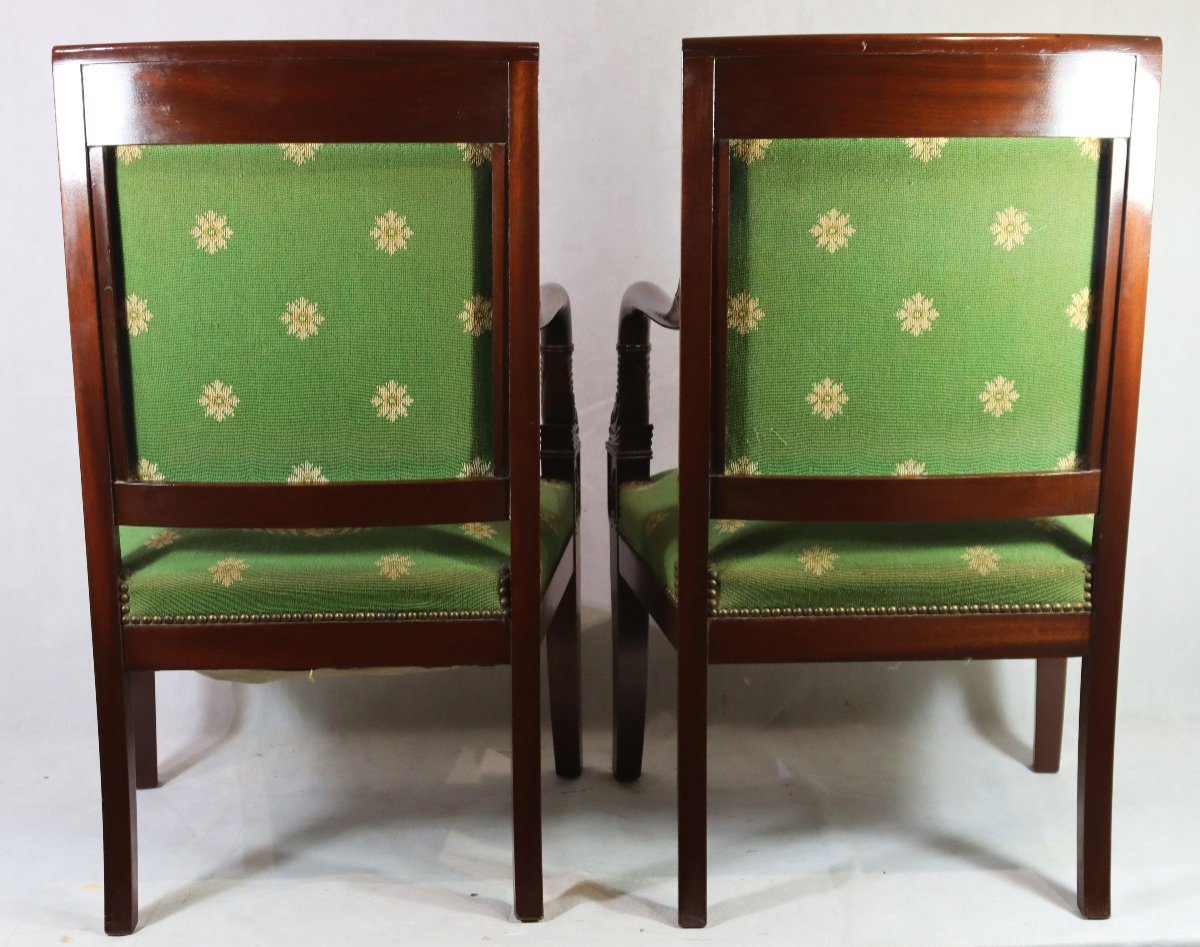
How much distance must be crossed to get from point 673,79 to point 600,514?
2.41ft

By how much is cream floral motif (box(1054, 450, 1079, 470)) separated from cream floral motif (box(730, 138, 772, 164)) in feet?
1.57

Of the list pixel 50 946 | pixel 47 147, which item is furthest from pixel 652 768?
pixel 47 147

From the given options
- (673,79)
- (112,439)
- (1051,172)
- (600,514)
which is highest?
(673,79)

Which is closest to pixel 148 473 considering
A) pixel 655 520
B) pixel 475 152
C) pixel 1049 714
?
pixel 475 152

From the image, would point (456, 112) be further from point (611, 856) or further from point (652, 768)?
point (652, 768)

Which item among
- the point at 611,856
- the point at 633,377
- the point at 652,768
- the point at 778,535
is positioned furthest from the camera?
the point at 652,768

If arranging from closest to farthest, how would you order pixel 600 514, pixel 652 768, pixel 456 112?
pixel 456 112 → pixel 652 768 → pixel 600 514

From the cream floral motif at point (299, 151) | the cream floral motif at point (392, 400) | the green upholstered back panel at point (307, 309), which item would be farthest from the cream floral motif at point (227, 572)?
the cream floral motif at point (299, 151)

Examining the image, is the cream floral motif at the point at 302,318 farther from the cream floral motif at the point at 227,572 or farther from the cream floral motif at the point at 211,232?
the cream floral motif at the point at 227,572

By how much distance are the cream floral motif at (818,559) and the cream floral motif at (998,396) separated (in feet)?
0.76

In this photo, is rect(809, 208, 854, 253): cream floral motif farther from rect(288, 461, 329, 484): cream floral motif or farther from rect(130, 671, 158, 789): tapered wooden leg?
rect(130, 671, 158, 789): tapered wooden leg

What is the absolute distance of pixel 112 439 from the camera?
1.34 meters

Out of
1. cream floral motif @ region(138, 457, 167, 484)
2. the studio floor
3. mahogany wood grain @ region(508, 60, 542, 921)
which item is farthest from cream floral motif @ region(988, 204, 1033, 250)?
cream floral motif @ region(138, 457, 167, 484)

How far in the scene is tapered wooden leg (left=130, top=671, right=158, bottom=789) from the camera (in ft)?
6.18
